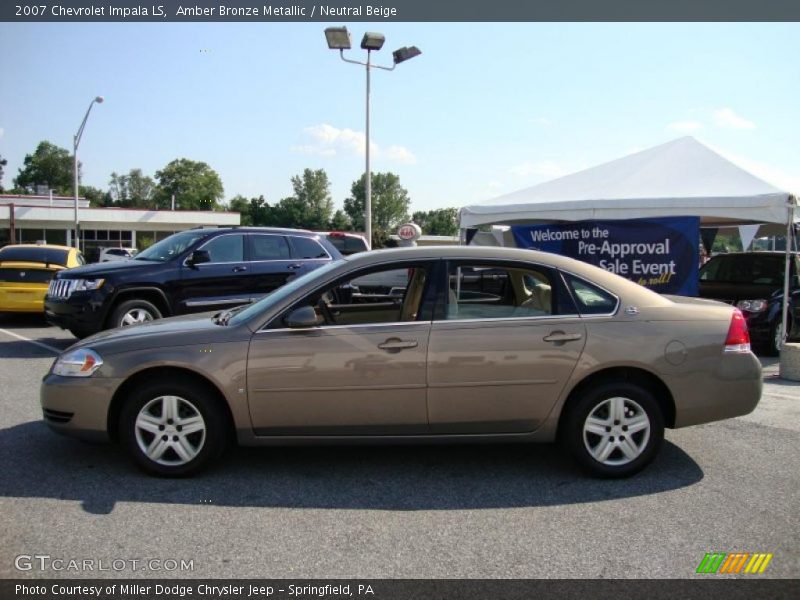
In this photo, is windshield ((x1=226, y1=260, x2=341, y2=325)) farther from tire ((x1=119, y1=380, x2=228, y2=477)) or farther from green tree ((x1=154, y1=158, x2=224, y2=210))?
green tree ((x1=154, y1=158, x2=224, y2=210))

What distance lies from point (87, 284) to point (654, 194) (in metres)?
7.77

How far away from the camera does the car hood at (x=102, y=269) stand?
872 cm

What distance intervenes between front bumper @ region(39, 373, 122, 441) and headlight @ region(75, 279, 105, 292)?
4648 millimetres

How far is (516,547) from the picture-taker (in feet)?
11.1

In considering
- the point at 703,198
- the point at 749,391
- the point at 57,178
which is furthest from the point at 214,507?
the point at 57,178

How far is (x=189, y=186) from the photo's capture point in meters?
109

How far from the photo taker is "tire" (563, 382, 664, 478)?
4301 millimetres

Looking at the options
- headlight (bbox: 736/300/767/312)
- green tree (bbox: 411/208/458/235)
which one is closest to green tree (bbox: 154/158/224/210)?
green tree (bbox: 411/208/458/235)

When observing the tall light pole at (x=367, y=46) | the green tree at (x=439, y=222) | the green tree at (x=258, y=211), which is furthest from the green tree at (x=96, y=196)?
the tall light pole at (x=367, y=46)

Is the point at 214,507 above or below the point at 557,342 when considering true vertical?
below

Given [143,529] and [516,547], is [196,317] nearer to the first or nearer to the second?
[143,529]

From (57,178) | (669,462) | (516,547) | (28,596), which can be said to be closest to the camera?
(28,596)

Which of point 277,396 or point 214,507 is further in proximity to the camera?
point 277,396

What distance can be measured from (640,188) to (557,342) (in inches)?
246
